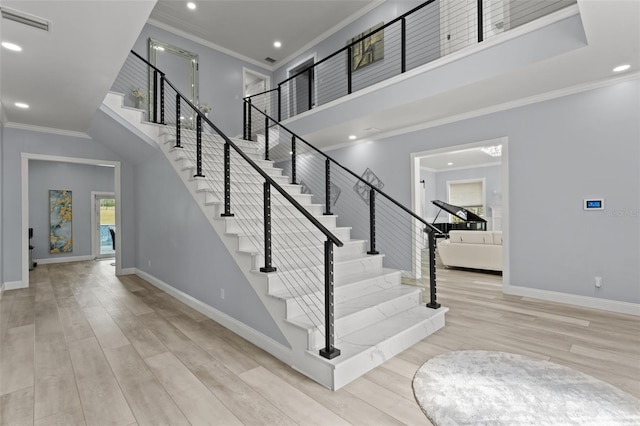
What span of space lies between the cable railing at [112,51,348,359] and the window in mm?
8832

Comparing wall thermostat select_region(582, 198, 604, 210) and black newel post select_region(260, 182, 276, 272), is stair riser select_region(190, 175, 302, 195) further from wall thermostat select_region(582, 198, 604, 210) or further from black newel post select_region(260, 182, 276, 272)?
wall thermostat select_region(582, 198, 604, 210)

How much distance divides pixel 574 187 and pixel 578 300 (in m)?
1.44

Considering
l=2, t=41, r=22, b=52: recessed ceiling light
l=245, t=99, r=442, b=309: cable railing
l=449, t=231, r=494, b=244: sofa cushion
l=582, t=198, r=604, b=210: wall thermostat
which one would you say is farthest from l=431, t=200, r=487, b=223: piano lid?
l=2, t=41, r=22, b=52: recessed ceiling light

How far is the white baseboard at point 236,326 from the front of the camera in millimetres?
2615

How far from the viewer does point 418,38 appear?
18.2 feet

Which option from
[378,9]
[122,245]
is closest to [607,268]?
[378,9]

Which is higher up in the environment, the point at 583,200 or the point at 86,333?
the point at 583,200

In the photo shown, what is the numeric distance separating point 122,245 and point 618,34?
802 cm

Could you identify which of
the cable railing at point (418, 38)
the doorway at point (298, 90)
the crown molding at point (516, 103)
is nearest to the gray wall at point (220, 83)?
the doorway at point (298, 90)

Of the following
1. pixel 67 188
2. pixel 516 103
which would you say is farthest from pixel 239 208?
pixel 67 188

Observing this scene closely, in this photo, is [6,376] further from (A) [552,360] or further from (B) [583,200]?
(B) [583,200]

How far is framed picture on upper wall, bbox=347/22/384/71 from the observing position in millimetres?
6223

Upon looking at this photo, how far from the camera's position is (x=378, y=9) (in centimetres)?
607

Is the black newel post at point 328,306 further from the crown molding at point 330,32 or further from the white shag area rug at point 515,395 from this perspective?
the crown molding at point 330,32
